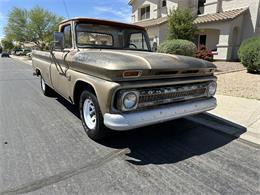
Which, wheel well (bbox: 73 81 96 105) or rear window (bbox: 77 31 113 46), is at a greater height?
rear window (bbox: 77 31 113 46)

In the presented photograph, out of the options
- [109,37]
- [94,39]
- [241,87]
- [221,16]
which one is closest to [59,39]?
[94,39]

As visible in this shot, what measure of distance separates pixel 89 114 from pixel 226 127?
2730 mm

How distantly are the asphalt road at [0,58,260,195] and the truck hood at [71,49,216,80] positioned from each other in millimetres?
1171

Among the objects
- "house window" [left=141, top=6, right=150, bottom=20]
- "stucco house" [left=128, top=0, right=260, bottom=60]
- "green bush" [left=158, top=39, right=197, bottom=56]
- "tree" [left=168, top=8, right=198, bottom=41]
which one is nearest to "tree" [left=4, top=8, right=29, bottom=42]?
"house window" [left=141, top=6, right=150, bottom=20]

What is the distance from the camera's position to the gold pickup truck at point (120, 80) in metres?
2.88

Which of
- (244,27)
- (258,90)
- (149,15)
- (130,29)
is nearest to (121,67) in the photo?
(130,29)

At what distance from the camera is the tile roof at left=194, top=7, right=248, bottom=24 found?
1641 centimetres

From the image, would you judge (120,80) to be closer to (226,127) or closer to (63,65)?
(63,65)

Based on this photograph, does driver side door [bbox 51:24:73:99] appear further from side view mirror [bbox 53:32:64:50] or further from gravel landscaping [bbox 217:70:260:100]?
gravel landscaping [bbox 217:70:260:100]

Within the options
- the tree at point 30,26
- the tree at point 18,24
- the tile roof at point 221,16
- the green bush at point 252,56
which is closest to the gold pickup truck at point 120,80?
the green bush at point 252,56

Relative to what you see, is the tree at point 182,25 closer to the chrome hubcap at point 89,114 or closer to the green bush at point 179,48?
the green bush at point 179,48

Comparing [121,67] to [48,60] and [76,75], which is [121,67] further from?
[48,60]

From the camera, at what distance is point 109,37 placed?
15.3ft

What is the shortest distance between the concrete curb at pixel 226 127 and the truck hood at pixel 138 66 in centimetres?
130
